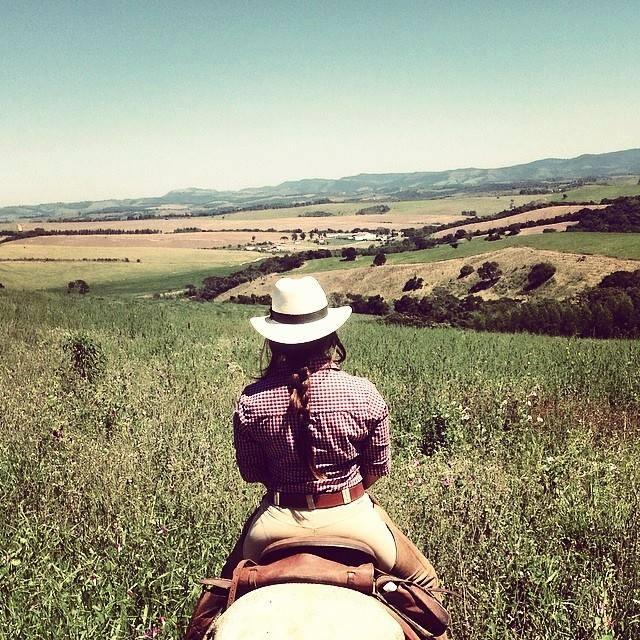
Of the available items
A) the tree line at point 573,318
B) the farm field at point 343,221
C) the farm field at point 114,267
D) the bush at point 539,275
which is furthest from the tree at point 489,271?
the farm field at point 343,221

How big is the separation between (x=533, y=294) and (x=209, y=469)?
136 ft

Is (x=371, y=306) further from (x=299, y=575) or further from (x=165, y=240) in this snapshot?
(x=165, y=240)

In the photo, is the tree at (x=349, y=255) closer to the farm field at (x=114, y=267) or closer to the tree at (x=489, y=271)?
the farm field at (x=114, y=267)

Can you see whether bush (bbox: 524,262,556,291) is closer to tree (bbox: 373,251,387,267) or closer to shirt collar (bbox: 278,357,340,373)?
tree (bbox: 373,251,387,267)

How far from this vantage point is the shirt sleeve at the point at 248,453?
264 centimetres

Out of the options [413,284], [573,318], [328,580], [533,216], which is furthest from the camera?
[533,216]

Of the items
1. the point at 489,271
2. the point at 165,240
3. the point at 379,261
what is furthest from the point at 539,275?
the point at 165,240

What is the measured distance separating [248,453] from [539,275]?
45184 millimetres

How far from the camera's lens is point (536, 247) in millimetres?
50344

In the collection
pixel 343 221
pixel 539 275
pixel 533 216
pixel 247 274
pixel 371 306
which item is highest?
pixel 343 221

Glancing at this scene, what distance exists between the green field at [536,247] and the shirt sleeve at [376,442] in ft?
142

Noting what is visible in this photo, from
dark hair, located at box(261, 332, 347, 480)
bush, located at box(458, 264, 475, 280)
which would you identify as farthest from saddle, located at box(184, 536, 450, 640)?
bush, located at box(458, 264, 475, 280)

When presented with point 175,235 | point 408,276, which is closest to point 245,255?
point 175,235

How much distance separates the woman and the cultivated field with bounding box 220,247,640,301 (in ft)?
134
